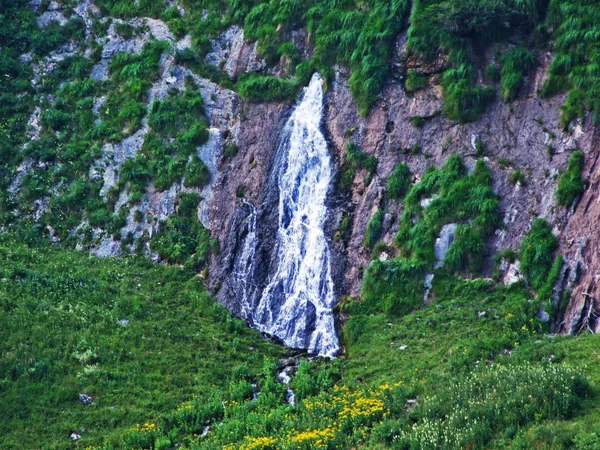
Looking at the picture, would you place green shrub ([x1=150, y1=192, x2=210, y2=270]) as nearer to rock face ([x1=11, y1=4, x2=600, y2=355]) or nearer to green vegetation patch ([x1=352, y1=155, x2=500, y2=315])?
rock face ([x1=11, y1=4, x2=600, y2=355])

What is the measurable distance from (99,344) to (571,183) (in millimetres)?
17821

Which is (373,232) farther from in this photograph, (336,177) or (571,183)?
(571,183)

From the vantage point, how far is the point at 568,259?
97.5 feet

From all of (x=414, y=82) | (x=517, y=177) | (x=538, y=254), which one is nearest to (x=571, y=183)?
(x=517, y=177)

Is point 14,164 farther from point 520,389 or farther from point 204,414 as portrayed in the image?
point 520,389

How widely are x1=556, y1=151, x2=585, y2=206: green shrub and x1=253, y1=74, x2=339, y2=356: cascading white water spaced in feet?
30.8

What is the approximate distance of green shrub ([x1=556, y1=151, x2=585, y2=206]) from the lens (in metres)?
30.9

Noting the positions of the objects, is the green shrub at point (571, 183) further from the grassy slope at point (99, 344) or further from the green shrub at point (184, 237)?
the green shrub at point (184, 237)

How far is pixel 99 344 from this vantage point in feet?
102

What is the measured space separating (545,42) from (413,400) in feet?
55.6

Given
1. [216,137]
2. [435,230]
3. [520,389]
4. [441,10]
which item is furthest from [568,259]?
[216,137]

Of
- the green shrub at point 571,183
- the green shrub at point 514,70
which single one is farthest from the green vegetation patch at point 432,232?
the green shrub at point 514,70

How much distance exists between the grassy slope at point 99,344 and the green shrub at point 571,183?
11881 mm

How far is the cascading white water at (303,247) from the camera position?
33.4m
